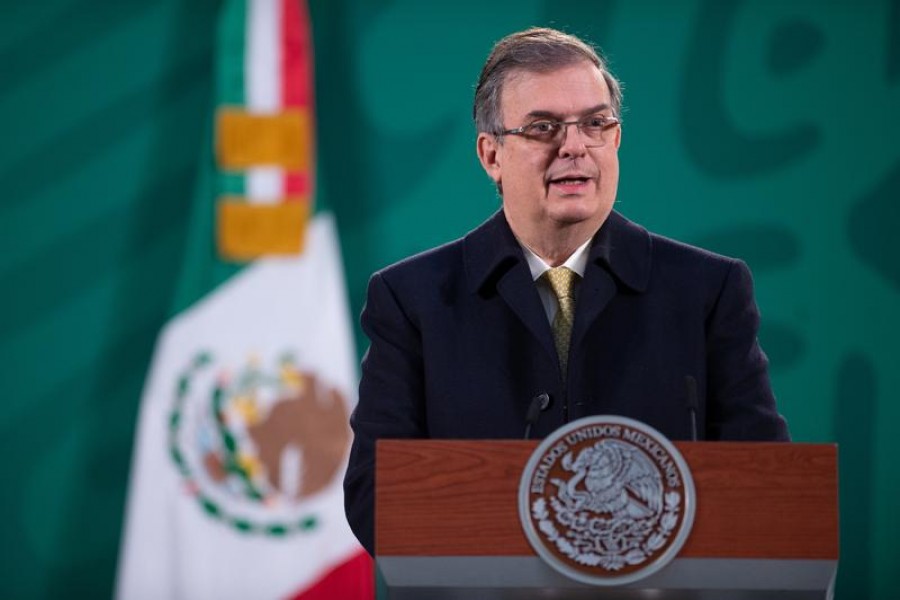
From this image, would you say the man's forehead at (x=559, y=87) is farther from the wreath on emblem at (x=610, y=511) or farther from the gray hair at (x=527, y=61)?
the wreath on emblem at (x=610, y=511)

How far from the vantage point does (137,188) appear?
4.17 meters

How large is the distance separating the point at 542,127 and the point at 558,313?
0.29 meters

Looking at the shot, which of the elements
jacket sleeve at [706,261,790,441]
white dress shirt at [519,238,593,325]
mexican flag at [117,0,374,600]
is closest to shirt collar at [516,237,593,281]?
white dress shirt at [519,238,593,325]

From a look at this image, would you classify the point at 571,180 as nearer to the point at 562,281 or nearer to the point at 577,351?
the point at 562,281

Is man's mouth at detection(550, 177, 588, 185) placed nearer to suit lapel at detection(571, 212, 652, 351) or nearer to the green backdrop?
suit lapel at detection(571, 212, 652, 351)

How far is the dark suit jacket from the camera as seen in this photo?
6.33 ft

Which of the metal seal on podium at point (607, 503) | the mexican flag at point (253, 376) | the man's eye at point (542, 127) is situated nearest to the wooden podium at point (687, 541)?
the metal seal on podium at point (607, 503)

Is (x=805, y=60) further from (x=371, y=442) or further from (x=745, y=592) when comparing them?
(x=745, y=592)

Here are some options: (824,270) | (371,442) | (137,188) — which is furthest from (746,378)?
(137,188)

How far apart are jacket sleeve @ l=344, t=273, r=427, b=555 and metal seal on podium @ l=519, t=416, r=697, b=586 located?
1.38ft

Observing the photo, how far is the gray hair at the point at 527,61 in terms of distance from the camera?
2.01 metres

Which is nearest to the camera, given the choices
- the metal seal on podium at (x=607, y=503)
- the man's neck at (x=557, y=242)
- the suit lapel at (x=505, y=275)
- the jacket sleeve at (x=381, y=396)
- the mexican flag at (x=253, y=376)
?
the metal seal on podium at (x=607, y=503)

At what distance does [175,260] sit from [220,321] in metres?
0.24

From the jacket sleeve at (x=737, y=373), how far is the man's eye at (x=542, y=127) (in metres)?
0.35
